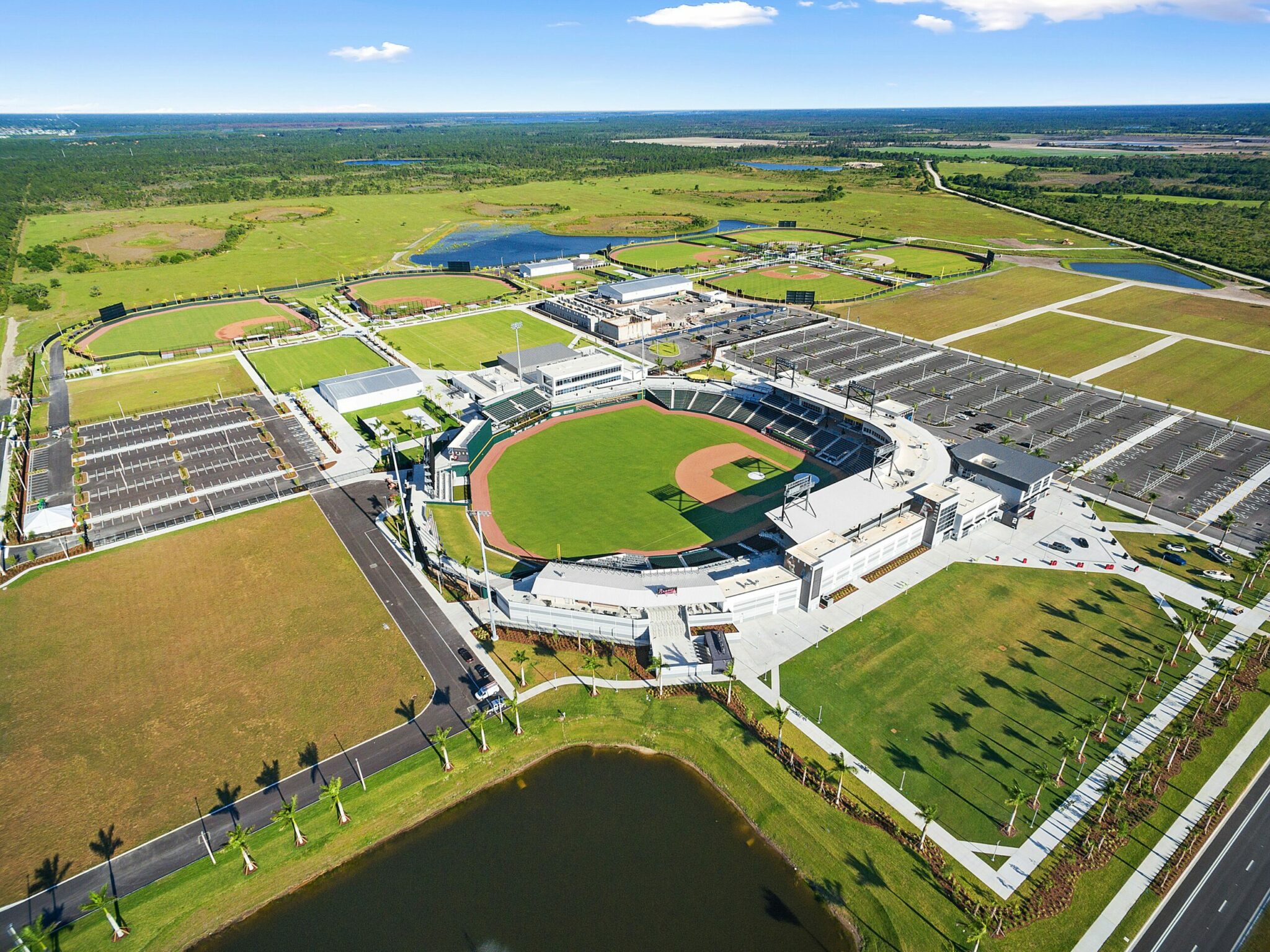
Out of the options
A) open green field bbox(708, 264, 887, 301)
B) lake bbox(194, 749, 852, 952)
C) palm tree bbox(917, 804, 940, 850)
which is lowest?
lake bbox(194, 749, 852, 952)

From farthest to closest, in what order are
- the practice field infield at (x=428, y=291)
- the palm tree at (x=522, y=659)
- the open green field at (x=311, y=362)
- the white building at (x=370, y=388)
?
the practice field infield at (x=428, y=291)
the open green field at (x=311, y=362)
the white building at (x=370, y=388)
the palm tree at (x=522, y=659)

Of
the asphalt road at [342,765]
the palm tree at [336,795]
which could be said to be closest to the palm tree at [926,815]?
the asphalt road at [342,765]

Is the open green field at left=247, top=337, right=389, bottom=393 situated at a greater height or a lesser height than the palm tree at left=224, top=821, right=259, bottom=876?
greater

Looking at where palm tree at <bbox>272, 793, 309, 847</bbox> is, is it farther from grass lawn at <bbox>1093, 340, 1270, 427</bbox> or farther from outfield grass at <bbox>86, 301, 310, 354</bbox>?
grass lawn at <bbox>1093, 340, 1270, 427</bbox>

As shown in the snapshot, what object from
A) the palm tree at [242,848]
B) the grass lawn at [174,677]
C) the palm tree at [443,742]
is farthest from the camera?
the palm tree at [443,742]

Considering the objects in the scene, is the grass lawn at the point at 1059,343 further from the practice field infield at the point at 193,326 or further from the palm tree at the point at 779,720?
the practice field infield at the point at 193,326

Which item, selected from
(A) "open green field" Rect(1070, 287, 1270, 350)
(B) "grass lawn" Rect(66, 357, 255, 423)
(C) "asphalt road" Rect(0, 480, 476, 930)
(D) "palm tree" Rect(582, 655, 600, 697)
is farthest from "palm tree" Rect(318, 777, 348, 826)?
(A) "open green field" Rect(1070, 287, 1270, 350)

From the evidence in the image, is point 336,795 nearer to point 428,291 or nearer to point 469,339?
point 469,339
